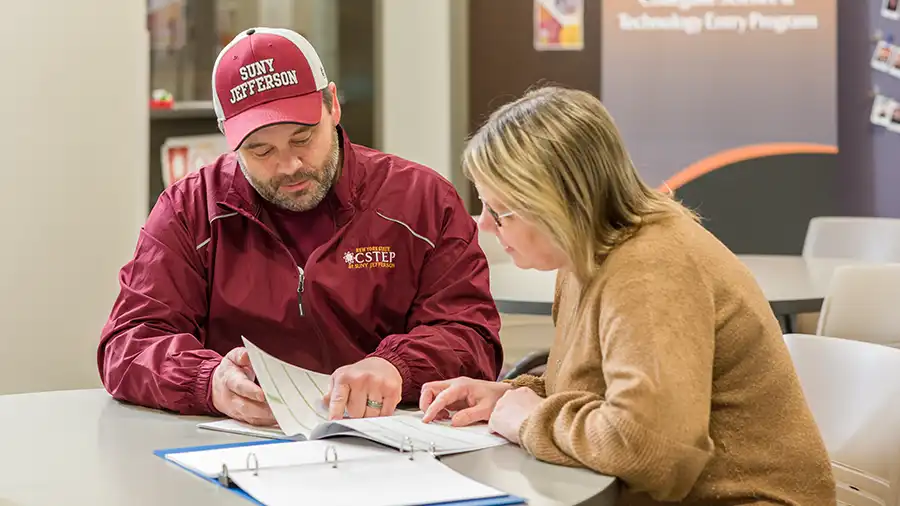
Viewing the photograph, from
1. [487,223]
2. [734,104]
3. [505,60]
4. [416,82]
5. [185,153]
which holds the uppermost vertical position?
[505,60]

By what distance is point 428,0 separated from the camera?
18.8ft

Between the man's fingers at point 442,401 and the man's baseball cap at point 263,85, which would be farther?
the man's baseball cap at point 263,85

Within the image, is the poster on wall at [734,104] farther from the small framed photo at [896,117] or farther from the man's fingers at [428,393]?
the man's fingers at [428,393]

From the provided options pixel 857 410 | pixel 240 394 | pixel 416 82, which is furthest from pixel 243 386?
pixel 416 82

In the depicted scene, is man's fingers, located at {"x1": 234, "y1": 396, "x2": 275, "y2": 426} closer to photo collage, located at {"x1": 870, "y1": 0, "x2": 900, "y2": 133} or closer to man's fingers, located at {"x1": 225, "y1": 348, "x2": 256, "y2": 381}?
man's fingers, located at {"x1": 225, "y1": 348, "x2": 256, "y2": 381}

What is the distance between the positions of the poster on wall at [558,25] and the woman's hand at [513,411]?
14.2 feet

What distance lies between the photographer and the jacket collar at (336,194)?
208 centimetres

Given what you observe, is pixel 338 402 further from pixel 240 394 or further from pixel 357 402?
pixel 240 394

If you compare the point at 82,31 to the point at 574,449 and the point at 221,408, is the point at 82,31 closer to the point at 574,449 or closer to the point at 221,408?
the point at 221,408

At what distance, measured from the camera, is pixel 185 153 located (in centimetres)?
465

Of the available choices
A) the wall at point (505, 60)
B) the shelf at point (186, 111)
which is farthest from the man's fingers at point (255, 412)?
the wall at point (505, 60)

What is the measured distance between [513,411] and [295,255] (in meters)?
0.65

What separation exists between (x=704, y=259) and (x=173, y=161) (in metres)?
Answer: 3.43

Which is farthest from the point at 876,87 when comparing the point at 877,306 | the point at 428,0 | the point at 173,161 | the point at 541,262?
the point at 541,262
